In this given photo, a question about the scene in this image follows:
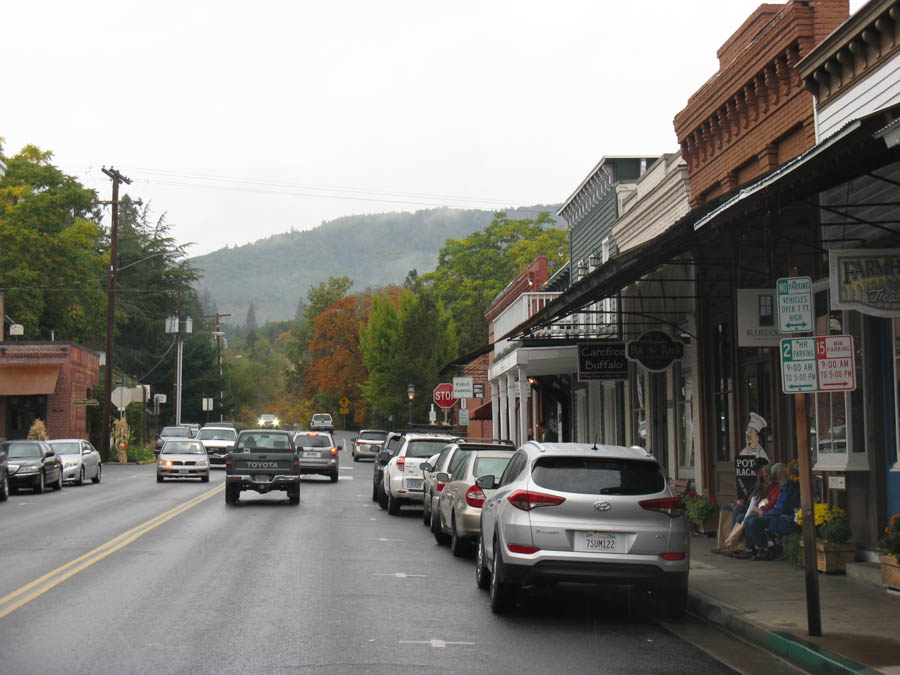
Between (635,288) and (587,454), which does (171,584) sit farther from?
(635,288)

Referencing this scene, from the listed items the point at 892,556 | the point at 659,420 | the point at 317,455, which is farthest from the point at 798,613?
the point at 317,455

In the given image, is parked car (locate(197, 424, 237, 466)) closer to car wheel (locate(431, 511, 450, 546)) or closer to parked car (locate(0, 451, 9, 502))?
parked car (locate(0, 451, 9, 502))

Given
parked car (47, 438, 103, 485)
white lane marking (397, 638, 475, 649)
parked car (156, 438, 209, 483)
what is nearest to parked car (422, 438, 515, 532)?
white lane marking (397, 638, 475, 649)

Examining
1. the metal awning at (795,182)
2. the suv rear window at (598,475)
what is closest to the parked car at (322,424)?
the metal awning at (795,182)

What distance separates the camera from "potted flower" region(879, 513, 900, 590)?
11359 millimetres

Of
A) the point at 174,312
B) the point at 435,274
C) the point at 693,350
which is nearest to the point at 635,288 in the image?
the point at 693,350

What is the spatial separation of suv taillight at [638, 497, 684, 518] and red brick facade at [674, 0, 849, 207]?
8354 millimetres

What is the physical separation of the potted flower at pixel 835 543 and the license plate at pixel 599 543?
4.05 meters

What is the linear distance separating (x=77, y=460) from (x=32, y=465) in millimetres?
4312

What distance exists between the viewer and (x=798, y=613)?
1045 centimetres

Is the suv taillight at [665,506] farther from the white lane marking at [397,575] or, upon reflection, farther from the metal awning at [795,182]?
the white lane marking at [397,575]

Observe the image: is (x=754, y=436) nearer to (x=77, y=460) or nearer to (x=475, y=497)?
(x=475, y=497)

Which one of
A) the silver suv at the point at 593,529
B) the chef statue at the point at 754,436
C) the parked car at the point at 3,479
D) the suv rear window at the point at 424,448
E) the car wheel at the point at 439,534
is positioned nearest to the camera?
the silver suv at the point at 593,529

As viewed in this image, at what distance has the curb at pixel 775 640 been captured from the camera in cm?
822
